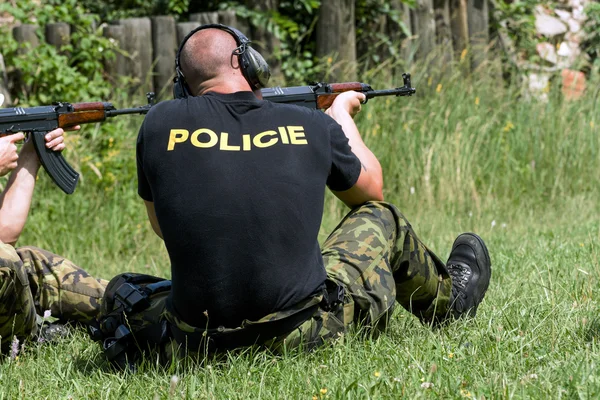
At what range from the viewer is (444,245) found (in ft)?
18.7

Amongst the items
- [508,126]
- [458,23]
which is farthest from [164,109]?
[458,23]

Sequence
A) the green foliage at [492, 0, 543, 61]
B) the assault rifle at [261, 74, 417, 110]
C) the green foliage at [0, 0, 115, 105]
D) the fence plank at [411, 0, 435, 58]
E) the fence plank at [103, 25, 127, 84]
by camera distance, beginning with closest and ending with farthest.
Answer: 1. the assault rifle at [261, 74, 417, 110]
2. the green foliage at [0, 0, 115, 105]
3. the fence plank at [103, 25, 127, 84]
4. the fence plank at [411, 0, 435, 58]
5. the green foliage at [492, 0, 543, 61]

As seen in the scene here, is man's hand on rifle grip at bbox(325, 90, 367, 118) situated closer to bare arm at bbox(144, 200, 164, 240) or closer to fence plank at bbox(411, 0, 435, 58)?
bare arm at bbox(144, 200, 164, 240)

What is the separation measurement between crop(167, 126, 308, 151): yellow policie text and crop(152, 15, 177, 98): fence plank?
4.39 metres

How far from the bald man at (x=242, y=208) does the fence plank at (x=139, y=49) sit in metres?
4.09

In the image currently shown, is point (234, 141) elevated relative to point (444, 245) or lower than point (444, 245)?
elevated

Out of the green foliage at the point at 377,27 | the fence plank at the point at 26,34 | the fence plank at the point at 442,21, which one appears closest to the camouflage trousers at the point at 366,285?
the fence plank at the point at 26,34

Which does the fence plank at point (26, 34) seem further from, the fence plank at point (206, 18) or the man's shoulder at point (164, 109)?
the man's shoulder at point (164, 109)

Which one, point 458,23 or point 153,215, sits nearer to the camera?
point 153,215

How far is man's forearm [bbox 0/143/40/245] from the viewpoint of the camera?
3.65m

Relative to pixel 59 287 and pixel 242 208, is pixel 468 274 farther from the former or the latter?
pixel 59 287

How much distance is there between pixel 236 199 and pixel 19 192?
137 centimetres

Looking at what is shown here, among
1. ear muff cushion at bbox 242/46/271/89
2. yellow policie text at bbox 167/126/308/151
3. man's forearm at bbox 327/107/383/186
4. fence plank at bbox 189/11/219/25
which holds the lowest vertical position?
man's forearm at bbox 327/107/383/186

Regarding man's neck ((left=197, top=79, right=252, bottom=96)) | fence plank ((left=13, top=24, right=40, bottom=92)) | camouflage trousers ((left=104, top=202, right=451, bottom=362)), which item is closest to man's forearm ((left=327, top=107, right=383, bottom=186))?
camouflage trousers ((left=104, top=202, right=451, bottom=362))
